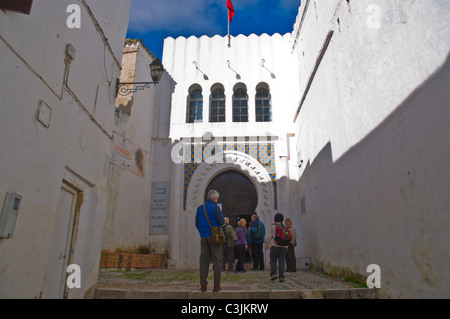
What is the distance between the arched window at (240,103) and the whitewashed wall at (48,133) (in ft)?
17.7

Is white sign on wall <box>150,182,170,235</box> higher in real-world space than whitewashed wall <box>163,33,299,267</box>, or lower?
lower

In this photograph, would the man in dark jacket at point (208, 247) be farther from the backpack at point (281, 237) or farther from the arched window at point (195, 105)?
the arched window at point (195, 105)

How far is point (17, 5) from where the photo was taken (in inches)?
112

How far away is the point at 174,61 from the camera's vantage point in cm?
1067

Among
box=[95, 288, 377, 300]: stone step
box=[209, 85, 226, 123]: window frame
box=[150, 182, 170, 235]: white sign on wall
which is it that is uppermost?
box=[209, 85, 226, 123]: window frame

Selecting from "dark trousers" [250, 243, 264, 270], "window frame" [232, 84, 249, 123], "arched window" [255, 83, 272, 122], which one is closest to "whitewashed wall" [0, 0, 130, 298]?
"dark trousers" [250, 243, 264, 270]

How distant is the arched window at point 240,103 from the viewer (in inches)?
404

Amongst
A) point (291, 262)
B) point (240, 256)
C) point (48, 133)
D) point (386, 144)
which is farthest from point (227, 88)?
point (48, 133)

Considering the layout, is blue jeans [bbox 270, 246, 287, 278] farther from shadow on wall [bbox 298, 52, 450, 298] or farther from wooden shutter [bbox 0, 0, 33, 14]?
wooden shutter [bbox 0, 0, 33, 14]

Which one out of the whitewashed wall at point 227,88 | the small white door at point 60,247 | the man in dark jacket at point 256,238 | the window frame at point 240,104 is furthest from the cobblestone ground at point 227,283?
the window frame at point 240,104

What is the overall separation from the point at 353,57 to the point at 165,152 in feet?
20.0

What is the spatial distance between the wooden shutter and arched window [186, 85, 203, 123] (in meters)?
7.38

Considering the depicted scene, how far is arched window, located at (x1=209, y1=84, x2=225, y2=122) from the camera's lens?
10.3 meters
